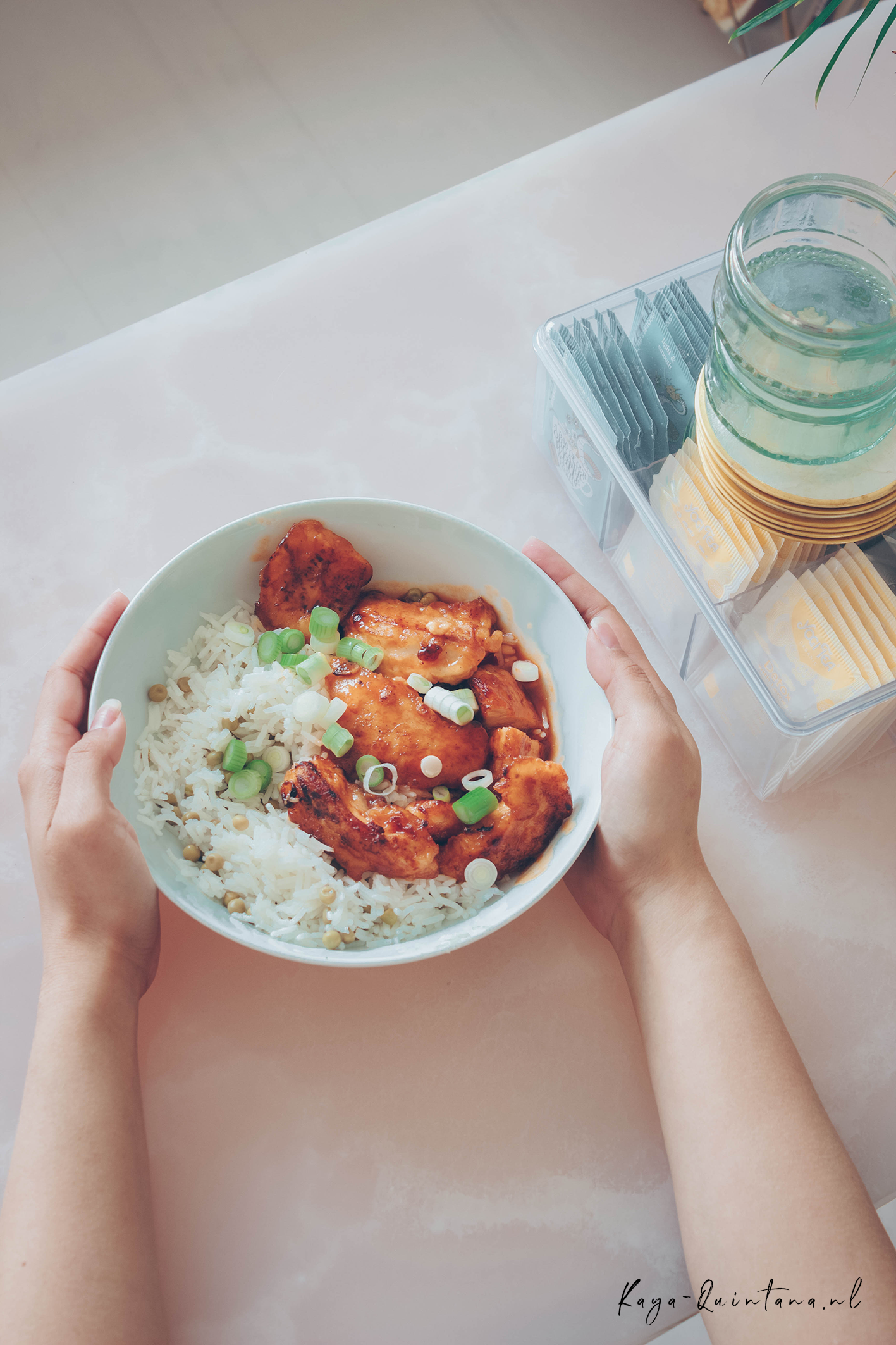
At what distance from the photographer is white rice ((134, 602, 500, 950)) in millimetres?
1213

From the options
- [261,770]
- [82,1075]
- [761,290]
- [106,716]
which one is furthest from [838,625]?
[82,1075]

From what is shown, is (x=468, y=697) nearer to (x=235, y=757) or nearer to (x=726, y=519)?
(x=235, y=757)

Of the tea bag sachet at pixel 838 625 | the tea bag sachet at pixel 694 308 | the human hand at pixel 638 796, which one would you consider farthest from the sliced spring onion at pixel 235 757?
the tea bag sachet at pixel 694 308

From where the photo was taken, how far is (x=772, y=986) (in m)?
1.37

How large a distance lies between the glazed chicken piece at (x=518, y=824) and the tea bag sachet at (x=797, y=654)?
12.6 inches

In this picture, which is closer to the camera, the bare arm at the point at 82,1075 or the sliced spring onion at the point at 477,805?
the bare arm at the point at 82,1075

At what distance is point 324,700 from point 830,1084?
0.84 m

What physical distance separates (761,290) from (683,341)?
188 millimetres

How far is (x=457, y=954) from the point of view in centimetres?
135

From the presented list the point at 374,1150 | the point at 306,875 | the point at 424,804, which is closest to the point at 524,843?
the point at 424,804

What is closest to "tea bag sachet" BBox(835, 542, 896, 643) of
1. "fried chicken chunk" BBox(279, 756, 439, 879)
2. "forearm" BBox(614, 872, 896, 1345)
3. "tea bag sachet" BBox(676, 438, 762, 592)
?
"tea bag sachet" BBox(676, 438, 762, 592)

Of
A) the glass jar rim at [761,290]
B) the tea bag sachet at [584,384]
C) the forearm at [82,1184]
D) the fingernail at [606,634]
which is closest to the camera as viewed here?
the forearm at [82,1184]

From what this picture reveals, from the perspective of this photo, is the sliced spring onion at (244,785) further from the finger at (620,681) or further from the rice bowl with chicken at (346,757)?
the finger at (620,681)

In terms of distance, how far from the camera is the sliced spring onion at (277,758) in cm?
132
